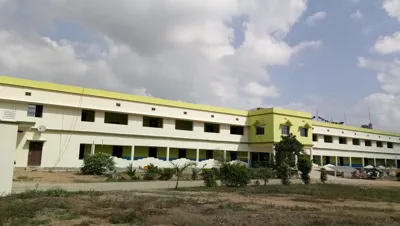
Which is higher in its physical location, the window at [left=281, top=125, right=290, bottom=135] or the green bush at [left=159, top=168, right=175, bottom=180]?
the window at [left=281, top=125, right=290, bottom=135]

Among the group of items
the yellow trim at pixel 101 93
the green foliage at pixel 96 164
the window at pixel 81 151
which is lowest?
the green foliage at pixel 96 164

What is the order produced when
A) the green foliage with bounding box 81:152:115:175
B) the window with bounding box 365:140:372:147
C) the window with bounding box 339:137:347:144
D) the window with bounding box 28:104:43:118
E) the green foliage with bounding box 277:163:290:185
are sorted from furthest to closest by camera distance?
the window with bounding box 365:140:372:147, the window with bounding box 339:137:347:144, the window with bounding box 28:104:43:118, the green foliage with bounding box 81:152:115:175, the green foliage with bounding box 277:163:290:185

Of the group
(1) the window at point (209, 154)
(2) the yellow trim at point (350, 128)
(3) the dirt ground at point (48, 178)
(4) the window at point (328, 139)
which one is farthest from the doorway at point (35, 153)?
(4) the window at point (328, 139)

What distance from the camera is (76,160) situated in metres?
28.5

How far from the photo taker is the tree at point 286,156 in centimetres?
2327

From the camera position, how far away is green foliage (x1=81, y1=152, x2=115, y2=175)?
2603cm

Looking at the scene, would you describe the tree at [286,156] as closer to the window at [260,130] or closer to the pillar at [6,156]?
the window at [260,130]

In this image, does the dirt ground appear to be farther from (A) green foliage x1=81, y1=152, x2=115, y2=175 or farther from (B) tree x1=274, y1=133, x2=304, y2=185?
(B) tree x1=274, y1=133, x2=304, y2=185

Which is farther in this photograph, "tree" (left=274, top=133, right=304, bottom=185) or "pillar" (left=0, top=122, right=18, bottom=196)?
"tree" (left=274, top=133, right=304, bottom=185)

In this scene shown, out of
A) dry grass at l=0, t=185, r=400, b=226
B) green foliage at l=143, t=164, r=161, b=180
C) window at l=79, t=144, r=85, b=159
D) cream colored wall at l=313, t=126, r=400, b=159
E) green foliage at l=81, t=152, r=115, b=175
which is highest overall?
cream colored wall at l=313, t=126, r=400, b=159

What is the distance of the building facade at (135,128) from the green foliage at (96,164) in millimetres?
2712

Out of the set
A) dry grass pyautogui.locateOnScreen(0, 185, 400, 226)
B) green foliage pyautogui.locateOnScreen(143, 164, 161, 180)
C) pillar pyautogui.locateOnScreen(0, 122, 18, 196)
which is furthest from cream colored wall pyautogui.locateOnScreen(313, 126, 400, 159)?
pillar pyautogui.locateOnScreen(0, 122, 18, 196)

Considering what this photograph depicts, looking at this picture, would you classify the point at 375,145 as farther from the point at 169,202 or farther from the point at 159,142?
the point at 169,202

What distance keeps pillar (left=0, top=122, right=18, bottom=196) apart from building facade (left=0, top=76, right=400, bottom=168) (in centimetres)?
537
